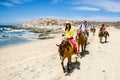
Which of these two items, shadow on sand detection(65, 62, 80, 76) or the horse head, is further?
shadow on sand detection(65, 62, 80, 76)

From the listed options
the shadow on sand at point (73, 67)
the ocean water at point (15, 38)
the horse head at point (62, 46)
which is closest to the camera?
the horse head at point (62, 46)

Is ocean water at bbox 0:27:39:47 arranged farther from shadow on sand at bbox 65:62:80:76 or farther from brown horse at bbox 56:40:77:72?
brown horse at bbox 56:40:77:72

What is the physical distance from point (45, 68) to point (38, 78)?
1.45m

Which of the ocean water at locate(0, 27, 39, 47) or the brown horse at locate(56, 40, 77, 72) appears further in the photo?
the ocean water at locate(0, 27, 39, 47)

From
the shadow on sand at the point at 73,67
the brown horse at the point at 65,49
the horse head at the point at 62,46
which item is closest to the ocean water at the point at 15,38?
the shadow on sand at the point at 73,67

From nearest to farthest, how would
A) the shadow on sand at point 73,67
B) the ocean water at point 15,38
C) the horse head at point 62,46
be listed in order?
1. the horse head at point 62,46
2. the shadow on sand at point 73,67
3. the ocean water at point 15,38

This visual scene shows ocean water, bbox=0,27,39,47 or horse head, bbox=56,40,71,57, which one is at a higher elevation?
horse head, bbox=56,40,71,57

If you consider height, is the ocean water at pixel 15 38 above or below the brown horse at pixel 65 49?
below

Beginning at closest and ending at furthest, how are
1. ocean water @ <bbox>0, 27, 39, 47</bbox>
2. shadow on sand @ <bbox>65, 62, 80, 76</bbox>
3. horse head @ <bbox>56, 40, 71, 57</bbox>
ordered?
1. horse head @ <bbox>56, 40, 71, 57</bbox>
2. shadow on sand @ <bbox>65, 62, 80, 76</bbox>
3. ocean water @ <bbox>0, 27, 39, 47</bbox>

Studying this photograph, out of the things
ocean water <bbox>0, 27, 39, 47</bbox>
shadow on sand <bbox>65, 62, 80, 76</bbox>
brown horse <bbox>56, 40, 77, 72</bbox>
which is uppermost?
brown horse <bbox>56, 40, 77, 72</bbox>

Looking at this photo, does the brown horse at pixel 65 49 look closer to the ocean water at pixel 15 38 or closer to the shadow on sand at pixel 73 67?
the shadow on sand at pixel 73 67

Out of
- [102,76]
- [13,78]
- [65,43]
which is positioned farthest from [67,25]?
[13,78]

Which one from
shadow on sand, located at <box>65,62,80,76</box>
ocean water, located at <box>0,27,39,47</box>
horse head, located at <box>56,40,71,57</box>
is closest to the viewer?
horse head, located at <box>56,40,71,57</box>

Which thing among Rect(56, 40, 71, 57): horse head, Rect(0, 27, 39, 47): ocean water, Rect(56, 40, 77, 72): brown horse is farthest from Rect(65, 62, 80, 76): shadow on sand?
Rect(0, 27, 39, 47): ocean water
